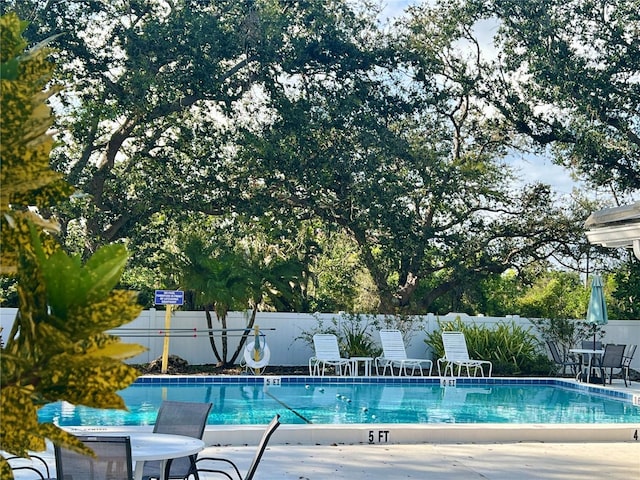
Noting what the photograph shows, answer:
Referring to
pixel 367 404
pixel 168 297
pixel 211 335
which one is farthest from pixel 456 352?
pixel 168 297

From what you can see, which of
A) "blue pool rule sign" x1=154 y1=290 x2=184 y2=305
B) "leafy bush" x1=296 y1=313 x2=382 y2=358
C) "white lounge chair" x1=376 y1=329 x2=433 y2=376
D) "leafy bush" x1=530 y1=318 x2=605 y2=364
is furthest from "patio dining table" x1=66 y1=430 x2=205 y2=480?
"leafy bush" x1=530 y1=318 x2=605 y2=364

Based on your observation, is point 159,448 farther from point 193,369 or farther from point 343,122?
point 343,122

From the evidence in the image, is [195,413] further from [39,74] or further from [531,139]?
[531,139]

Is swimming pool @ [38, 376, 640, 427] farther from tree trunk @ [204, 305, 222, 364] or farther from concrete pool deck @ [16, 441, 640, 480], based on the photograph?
concrete pool deck @ [16, 441, 640, 480]

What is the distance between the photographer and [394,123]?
20094 mm

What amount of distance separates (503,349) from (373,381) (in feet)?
11.5

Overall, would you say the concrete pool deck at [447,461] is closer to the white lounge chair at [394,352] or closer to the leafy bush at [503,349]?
the white lounge chair at [394,352]

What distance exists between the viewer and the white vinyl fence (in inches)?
683

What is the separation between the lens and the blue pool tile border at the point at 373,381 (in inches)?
600

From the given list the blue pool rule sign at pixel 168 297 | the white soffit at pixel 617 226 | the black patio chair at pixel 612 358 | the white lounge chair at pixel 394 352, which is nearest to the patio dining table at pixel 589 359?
the black patio chair at pixel 612 358

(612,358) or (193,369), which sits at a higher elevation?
(612,358)

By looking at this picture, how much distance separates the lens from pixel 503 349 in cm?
1823

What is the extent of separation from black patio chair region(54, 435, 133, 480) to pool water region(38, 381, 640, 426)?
20.6ft

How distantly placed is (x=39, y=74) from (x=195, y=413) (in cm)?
545
